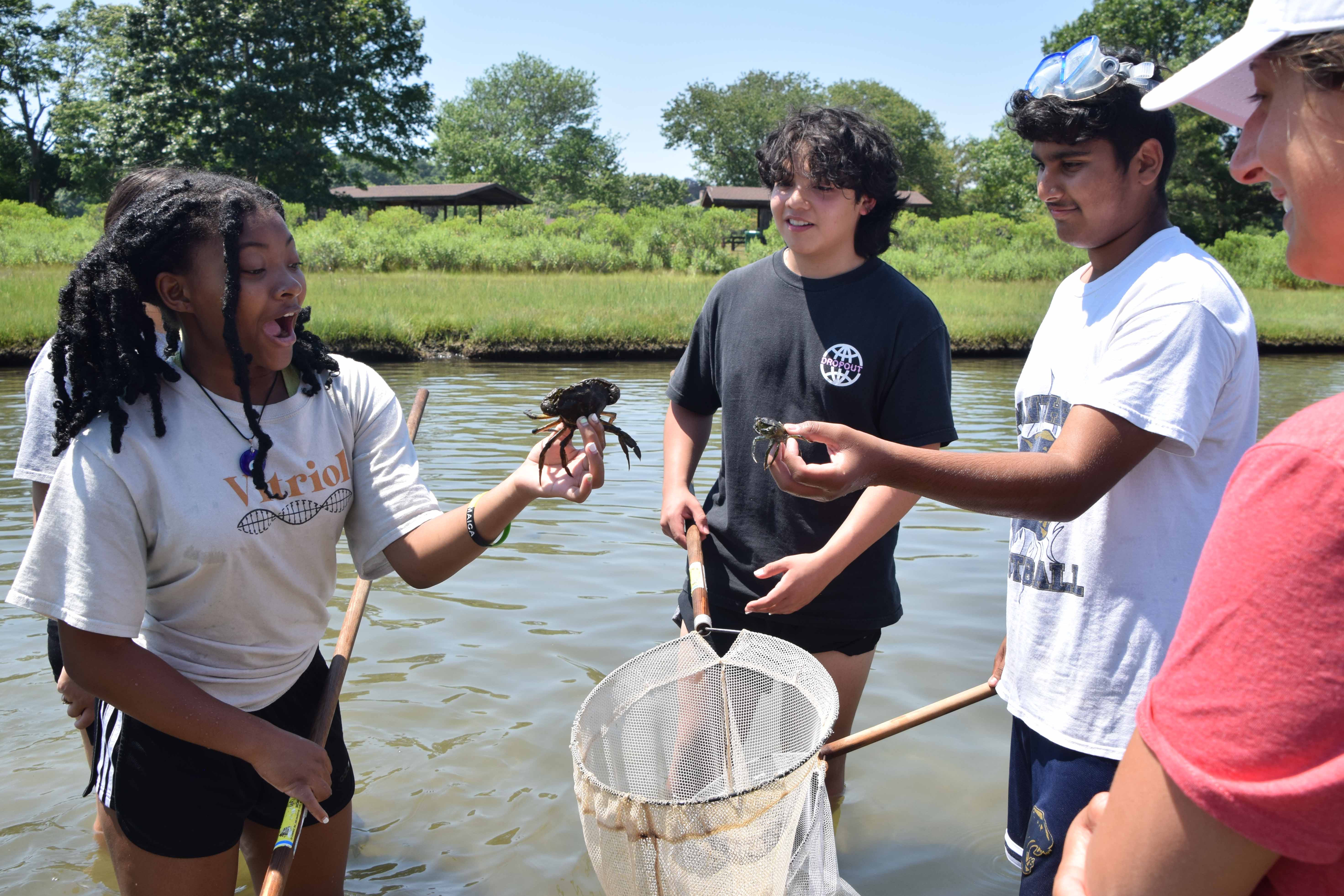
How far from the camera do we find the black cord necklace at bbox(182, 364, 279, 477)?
7.02ft

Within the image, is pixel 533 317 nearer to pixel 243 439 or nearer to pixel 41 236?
pixel 243 439

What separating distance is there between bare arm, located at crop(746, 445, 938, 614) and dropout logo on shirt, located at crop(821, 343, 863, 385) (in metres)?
0.29

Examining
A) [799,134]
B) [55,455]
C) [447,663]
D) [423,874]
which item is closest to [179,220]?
[55,455]

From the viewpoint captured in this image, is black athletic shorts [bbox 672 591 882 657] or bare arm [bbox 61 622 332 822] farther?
black athletic shorts [bbox 672 591 882 657]

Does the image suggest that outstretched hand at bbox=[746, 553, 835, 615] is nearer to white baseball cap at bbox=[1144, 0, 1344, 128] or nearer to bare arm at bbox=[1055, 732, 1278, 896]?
white baseball cap at bbox=[1144, 0, 1344, 128]

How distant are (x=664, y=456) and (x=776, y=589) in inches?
30.8

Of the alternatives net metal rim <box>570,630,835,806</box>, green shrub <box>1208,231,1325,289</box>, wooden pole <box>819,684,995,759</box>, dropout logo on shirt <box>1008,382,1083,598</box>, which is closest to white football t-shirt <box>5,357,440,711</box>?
net metal rim <box>570,630,835,806</box>

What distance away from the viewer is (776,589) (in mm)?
2619

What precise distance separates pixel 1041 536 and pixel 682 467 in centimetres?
129

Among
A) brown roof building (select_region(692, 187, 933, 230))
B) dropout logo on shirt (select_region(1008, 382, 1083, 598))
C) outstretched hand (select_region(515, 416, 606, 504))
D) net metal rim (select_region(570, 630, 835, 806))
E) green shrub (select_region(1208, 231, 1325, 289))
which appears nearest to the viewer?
net metal rim (select_region(570, 630, 835, 806))

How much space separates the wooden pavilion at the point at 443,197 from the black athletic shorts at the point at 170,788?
143 feet

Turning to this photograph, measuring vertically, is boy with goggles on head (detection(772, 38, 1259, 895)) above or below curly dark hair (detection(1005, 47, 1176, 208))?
below

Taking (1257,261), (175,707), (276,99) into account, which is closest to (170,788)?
(175,707)

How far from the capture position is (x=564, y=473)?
236cm
